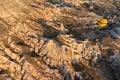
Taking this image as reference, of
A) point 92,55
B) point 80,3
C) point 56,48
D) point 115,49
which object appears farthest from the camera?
point 80,3

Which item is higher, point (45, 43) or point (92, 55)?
point (45, 43)

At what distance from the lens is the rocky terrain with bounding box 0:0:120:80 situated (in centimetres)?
2019

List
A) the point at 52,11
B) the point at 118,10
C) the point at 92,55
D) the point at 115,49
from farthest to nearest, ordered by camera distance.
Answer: the point at 118,10 < the point at 52,11 < the point at 115,49 < the point at 92,55

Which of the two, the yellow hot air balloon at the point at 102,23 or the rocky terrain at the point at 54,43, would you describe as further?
the yellow hot air balloon at the point at 102,23

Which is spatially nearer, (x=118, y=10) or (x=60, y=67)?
(x=60, y=67)

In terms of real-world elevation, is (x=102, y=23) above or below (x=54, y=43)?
below

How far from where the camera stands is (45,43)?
21.8 meters

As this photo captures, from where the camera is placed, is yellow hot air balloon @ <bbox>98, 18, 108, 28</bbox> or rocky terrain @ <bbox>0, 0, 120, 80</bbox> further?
yellow hot air balloon @ <bbox>98, 18, 108, 28</bbox>

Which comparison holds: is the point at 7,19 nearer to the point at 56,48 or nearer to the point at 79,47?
the point at 56,48

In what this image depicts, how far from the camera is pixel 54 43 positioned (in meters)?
21.8

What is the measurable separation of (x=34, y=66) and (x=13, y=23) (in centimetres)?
549

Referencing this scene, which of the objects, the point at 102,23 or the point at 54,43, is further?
the point at 102,23

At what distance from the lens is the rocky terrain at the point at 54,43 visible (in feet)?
66.2

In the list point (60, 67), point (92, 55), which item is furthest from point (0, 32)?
point (92, 55)
